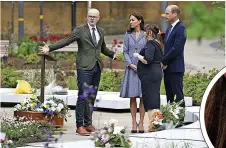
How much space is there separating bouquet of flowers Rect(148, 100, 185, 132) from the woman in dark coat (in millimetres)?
315

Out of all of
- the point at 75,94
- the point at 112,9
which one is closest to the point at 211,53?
the point at 112,9

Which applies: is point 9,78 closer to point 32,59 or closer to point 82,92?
point 32,59

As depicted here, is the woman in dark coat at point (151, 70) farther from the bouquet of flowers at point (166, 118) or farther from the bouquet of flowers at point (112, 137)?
the bouquet of flowers at point (112, 137)


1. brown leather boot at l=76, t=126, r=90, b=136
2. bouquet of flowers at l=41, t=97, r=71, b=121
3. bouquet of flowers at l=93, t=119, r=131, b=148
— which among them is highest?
bouquet of flowers at l=41, t=97, r=71, b=121

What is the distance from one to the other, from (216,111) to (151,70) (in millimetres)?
5670

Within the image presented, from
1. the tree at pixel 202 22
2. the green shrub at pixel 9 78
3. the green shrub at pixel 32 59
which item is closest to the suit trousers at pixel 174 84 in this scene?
the green shrub at pixel 9 78

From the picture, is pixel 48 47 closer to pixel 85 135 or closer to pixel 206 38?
pixel 85 135

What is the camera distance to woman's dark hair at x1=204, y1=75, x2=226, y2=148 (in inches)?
148

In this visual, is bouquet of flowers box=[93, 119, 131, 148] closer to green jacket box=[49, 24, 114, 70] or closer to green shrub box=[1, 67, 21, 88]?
green jacket box=[49, 24, 114, 70]

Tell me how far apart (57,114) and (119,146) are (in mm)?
2458

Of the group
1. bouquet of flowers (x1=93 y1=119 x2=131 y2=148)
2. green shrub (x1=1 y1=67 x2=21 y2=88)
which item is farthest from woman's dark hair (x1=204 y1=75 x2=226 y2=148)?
green shrub (x1=1 y1=67 x2=21 y2=88)

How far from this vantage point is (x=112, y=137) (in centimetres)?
736

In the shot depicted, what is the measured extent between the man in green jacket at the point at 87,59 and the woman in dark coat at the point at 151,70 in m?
0.51

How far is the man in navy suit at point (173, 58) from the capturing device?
9531 mm
